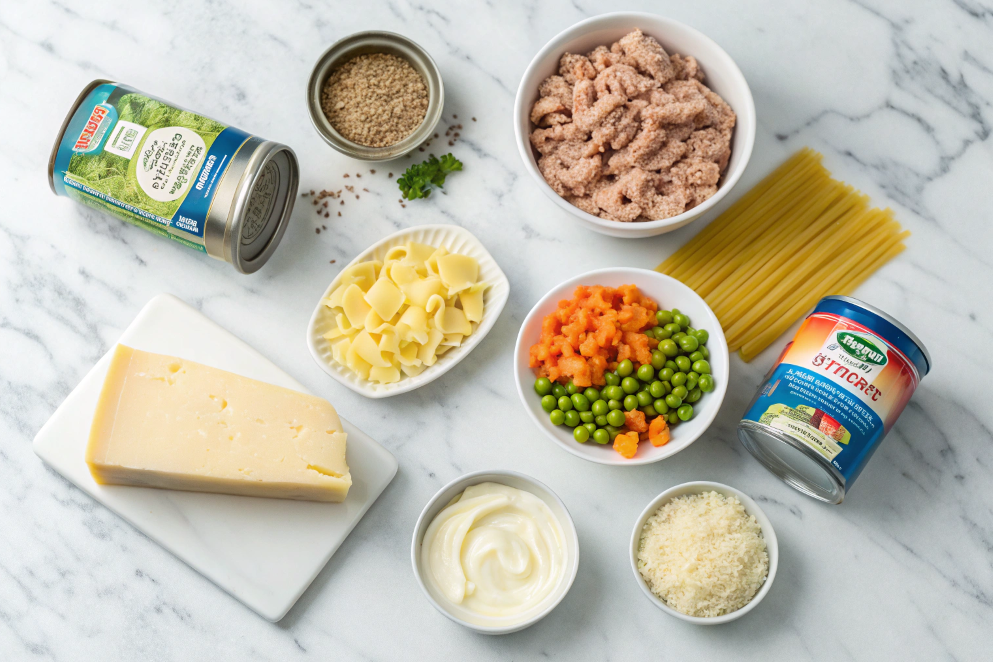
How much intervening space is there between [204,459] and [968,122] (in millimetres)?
2618

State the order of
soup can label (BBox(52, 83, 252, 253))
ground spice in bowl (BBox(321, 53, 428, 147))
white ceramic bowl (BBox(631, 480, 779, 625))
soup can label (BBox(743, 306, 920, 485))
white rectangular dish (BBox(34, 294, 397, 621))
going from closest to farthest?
1. soup can label (BBox(743, 306, 920, 485))
2. white ceramic bowl (BBox(631, 480, 779, 625))
3. soup can label (BBox(52, 83, 252, 253))
4. white rectangular dish (BBox(34, 294, 397, 621))
5. ground spice in bowl (BBox(321, 53, 428, 147))

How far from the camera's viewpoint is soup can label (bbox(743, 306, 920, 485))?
1.79 m

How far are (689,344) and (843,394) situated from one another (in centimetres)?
41

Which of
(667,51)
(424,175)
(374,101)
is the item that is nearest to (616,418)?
(424,175)

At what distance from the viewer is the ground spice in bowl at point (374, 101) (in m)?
2.22

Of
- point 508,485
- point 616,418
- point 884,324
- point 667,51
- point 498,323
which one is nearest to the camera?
point 884,324

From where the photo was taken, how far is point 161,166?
6.62 feet

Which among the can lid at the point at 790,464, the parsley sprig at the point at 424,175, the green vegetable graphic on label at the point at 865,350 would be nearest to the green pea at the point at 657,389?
the can lid at the point at 790,464

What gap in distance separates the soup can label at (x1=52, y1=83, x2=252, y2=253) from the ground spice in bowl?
338 millimetres

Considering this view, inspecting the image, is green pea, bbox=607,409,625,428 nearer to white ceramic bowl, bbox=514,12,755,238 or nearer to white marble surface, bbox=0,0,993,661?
white marble surface, bbox=0,0,993,661

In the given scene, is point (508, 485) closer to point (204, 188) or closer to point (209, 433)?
point (209, 433)

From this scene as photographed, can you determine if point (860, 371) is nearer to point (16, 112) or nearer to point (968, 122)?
point (968, 122)

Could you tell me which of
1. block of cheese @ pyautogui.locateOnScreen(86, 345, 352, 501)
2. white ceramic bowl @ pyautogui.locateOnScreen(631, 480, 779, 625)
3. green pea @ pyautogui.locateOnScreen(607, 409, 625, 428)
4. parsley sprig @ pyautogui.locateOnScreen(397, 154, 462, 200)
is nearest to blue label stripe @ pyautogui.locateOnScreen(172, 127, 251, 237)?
block of cheese @ pyautogui.locateOnScreen(86, 345, 352, 501)

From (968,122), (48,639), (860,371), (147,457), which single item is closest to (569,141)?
(860,371)
